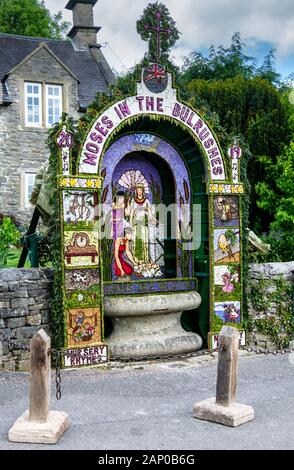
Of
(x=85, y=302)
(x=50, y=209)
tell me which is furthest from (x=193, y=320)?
(x=50, y=209)

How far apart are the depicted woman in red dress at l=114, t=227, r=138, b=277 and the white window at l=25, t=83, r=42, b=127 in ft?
37.9

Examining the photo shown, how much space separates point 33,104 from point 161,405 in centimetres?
1502

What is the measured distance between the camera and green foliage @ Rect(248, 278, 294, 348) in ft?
30.0

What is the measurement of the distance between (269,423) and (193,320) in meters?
3.81

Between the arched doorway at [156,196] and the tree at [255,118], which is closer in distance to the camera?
the arched doorway at [156,196]

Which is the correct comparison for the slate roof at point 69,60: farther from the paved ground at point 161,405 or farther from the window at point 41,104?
the paved ground at point 161,405

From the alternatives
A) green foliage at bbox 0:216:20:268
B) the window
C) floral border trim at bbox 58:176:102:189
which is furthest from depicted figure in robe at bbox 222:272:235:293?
the window

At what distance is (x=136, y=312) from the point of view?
8.27m

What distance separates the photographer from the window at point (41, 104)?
19.2m

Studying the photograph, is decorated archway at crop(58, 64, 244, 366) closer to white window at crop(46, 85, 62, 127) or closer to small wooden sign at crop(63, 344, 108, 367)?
small wooden sign at crop(63, 344, 108, 367)

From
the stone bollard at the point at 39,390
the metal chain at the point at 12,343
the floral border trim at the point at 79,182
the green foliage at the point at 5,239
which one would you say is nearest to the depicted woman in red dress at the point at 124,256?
the floral border trim at the point at 79,182

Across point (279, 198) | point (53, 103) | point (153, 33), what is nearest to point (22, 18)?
point (53, 103)

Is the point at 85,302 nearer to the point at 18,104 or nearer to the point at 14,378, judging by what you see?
the point at 14,378

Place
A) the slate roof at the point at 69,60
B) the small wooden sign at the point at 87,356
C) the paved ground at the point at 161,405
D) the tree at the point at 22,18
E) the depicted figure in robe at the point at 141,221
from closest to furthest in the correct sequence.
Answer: the paved ground at the point at 161,405
the small wooden sign at the point at 87,356
the depicted figure in robe at the point at 141,221
the slate roof at the point at 69,60
the tree at the point at 22,18
